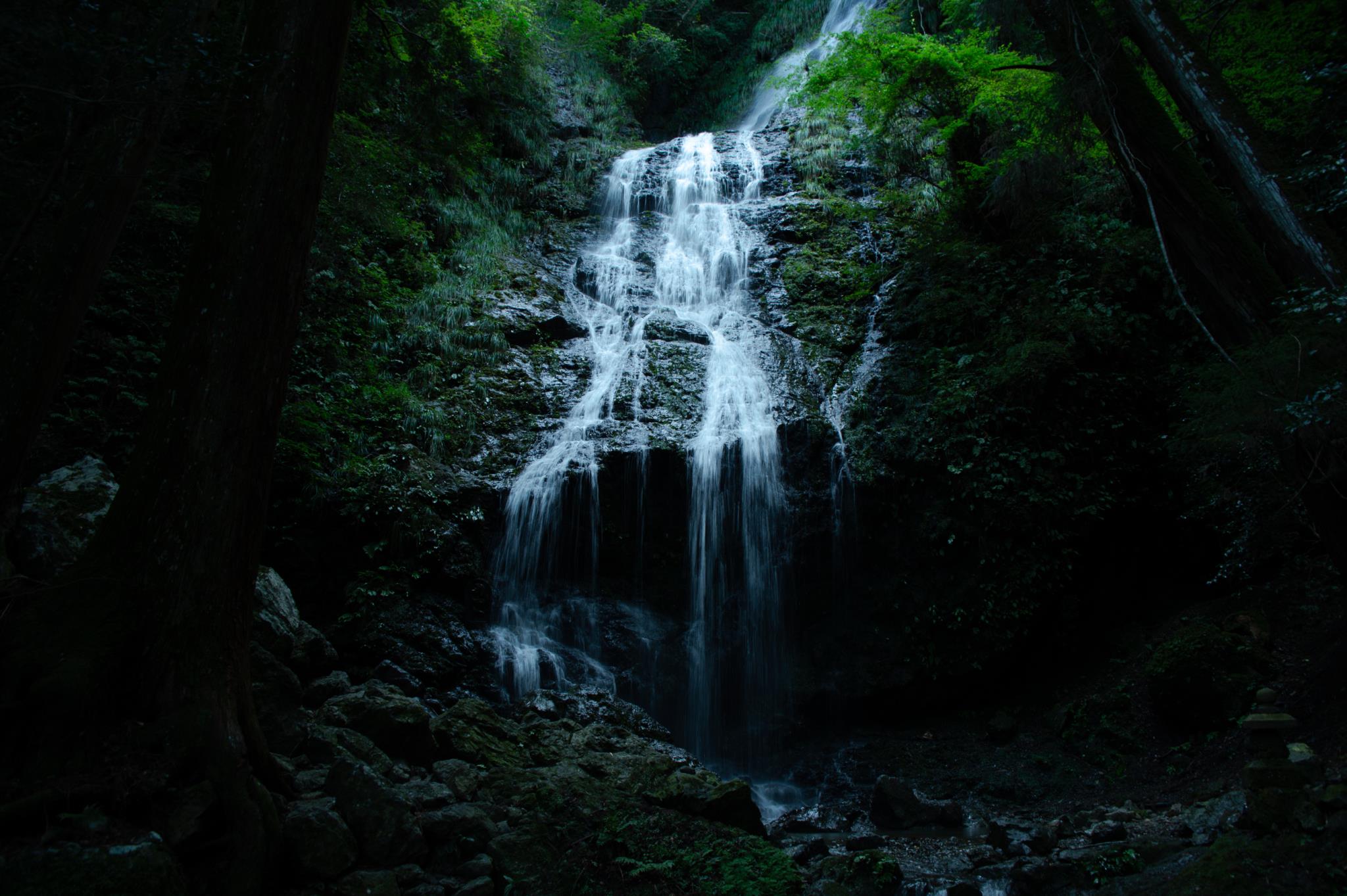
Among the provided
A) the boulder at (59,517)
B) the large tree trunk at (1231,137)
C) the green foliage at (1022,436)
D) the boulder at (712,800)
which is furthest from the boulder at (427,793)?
the large tree trunk at (1231,137)

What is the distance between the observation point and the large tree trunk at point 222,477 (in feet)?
10.7

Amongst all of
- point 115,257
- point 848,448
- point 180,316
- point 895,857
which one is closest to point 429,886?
point 180,316

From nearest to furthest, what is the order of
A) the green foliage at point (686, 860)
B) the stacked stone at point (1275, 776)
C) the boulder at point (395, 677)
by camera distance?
the stacked stone at point (1275, 776) < the green foliage at point (686, 860) < the boulder at point (395, 677)

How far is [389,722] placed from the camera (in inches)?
191

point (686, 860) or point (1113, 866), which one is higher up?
point (686, 860)

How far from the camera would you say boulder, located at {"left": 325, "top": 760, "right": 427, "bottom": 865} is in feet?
12.1

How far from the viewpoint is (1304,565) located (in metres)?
7.84

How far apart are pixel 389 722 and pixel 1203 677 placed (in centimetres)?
769

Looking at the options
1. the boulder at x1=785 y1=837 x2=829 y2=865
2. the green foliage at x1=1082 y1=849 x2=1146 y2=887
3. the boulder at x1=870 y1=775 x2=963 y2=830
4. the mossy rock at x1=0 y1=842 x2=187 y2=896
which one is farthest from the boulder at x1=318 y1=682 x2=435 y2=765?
the green foliage at x1=1082 y1=849 x2=1146 y2=887

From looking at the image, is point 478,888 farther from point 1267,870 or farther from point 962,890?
point 1267,870

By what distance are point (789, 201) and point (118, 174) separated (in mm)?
12614

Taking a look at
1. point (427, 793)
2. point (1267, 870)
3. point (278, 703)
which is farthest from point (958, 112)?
point (278, 703)

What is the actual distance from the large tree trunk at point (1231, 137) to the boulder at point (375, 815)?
7.65m

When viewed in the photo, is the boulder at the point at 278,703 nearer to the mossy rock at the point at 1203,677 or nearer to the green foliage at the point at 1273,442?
the green foliage at the point at 1273,442
